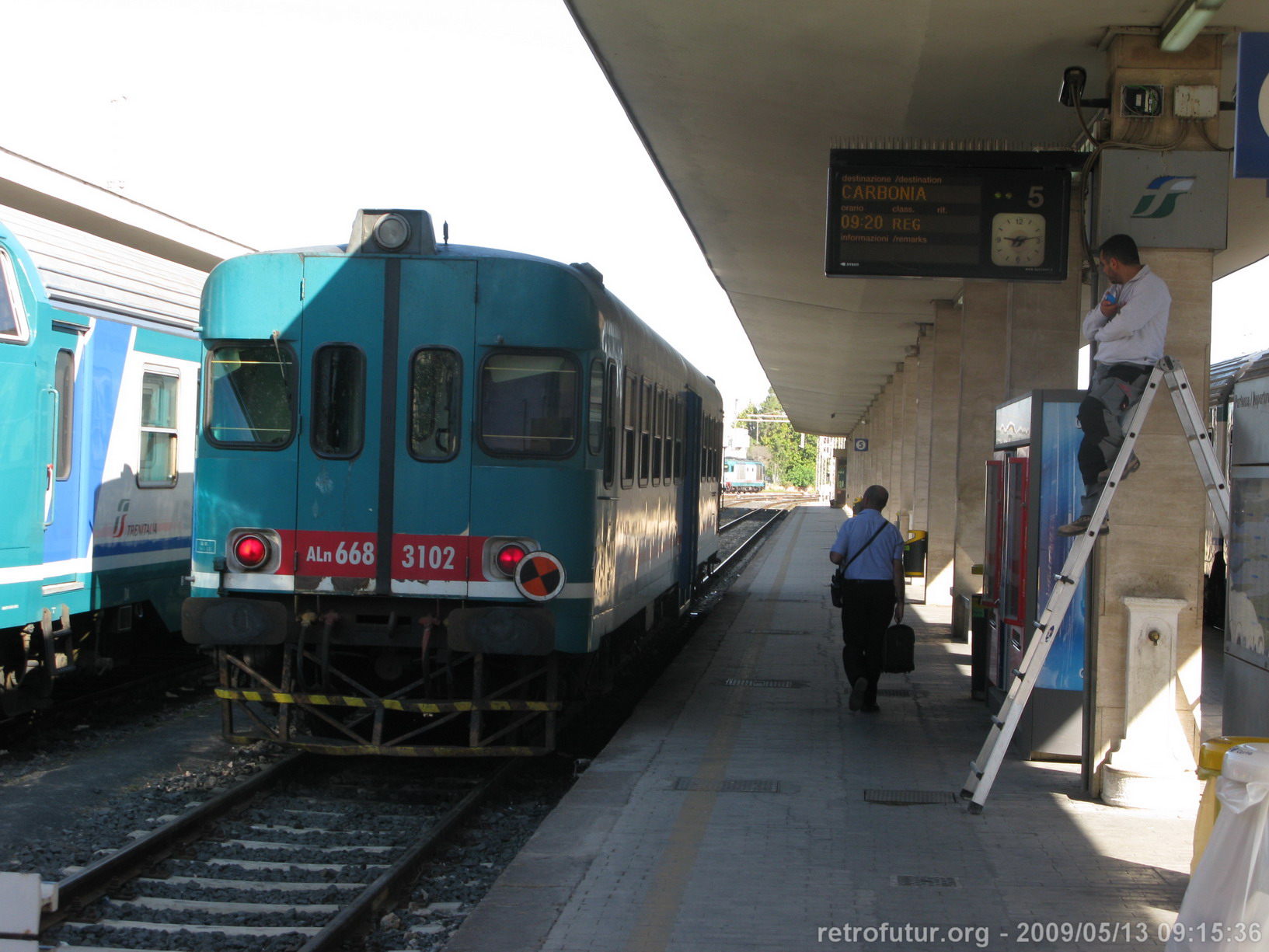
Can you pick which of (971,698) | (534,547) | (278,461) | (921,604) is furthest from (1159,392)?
(921,604)

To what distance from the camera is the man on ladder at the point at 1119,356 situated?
250 inches

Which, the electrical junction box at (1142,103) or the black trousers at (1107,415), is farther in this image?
the electrical junction box at (1142,103)

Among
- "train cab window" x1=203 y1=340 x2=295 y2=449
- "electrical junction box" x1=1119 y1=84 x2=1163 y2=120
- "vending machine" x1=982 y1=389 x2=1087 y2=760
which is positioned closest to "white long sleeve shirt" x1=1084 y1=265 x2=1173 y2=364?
"electrical junction box" x1=1119 y1=84 x2=1163 y2=120

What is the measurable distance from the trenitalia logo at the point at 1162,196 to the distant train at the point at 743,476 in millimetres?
86407

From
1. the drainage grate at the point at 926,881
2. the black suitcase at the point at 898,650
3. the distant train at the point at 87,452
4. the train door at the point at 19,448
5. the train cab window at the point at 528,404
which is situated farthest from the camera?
the black suitcase at the point at 898,650

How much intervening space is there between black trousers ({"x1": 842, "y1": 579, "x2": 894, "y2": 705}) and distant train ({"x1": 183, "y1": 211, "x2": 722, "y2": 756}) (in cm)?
254

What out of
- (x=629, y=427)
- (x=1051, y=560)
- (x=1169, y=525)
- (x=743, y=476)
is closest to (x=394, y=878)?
(x=629, y=427)

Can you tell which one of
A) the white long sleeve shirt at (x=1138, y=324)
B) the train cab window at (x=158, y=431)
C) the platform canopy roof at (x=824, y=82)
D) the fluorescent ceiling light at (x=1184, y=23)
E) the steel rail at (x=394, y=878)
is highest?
the platform canopy roof at (x=824, y=82)

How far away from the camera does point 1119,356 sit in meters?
6.39

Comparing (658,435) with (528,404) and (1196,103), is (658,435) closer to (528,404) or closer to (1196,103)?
(528,404)

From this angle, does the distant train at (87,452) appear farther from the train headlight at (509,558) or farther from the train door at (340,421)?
the train headlight at (509,558)

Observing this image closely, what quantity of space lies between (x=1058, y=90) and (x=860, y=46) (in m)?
1.62

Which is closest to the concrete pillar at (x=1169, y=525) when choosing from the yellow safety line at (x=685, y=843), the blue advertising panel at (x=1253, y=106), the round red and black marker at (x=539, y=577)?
the blue advertising panel at (x=1253, y=106)

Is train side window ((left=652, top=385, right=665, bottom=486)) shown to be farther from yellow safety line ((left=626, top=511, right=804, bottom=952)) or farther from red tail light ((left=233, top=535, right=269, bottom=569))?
red tail light ((left=233, top=535, right=269, bottom=569))
